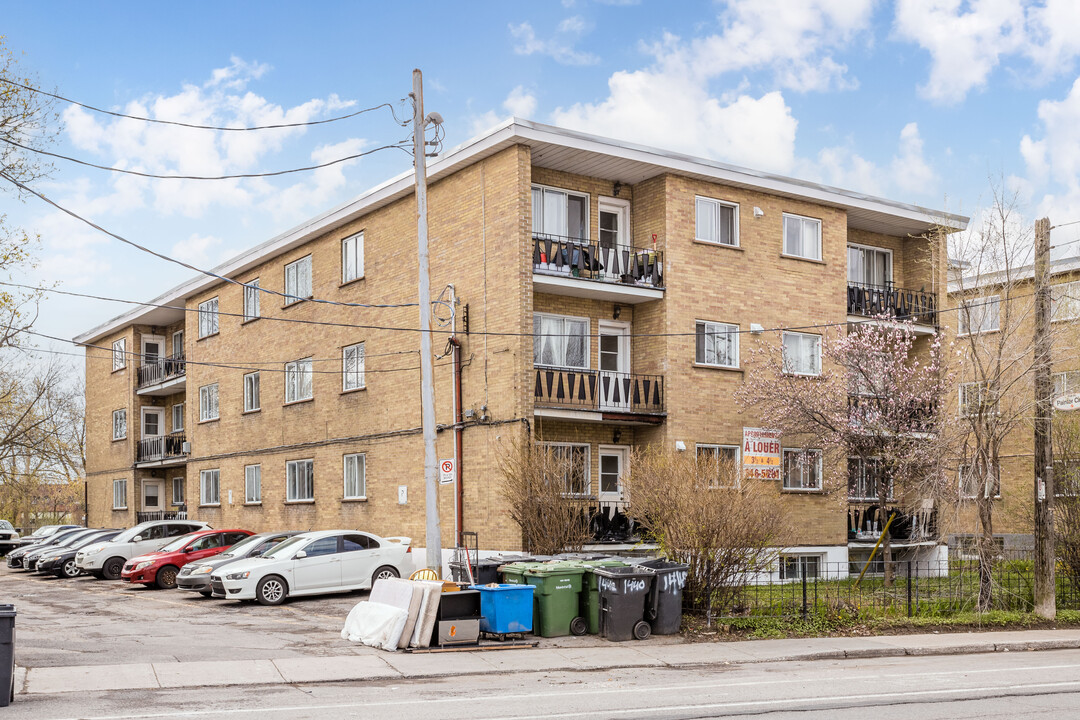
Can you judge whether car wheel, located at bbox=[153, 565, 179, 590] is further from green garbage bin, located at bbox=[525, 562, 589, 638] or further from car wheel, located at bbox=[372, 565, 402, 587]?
green garbage bin, located at bbox=[525, 562, 589, 638]

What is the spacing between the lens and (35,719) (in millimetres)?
9492

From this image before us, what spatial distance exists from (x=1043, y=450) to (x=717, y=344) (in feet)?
27.5

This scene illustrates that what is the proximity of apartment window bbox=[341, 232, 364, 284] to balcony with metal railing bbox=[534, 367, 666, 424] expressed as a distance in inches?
303

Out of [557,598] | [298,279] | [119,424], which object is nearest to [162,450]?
[119,424]

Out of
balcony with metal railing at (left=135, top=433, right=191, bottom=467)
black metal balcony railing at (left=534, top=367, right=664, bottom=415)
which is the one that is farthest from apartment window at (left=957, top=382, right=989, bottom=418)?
balcony with metal railing at (left=135, top=433, right=191, bottom=467)

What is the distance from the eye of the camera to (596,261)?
935 inches

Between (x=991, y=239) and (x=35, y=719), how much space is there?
1654 centimetres

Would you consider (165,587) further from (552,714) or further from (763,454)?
(552,714)

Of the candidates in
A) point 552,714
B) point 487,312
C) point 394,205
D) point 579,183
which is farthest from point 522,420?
point 552,714

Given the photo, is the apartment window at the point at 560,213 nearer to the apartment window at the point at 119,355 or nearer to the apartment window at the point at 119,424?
the apartment window at the point at 119,355

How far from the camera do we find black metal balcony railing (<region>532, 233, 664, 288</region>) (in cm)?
2317

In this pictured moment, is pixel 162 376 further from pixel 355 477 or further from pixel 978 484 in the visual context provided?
pixel 978 484

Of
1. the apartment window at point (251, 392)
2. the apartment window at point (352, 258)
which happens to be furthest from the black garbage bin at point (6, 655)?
the apartment window at point (251, 392)

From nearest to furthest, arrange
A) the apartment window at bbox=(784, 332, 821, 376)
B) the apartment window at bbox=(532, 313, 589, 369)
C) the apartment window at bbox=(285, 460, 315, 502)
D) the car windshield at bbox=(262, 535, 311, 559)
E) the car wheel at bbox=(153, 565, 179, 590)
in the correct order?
the car windshield at bbox=(262, 535, 311, 559) → the apartment window at bbox=(532, 313, 589, 369) → the car wheel at bbox=(153, 565, 179, 590) → the apartment window at bbox=(784, 332, 821, 376) → the apartment window at bbox=(285, 460, 315, 502)
